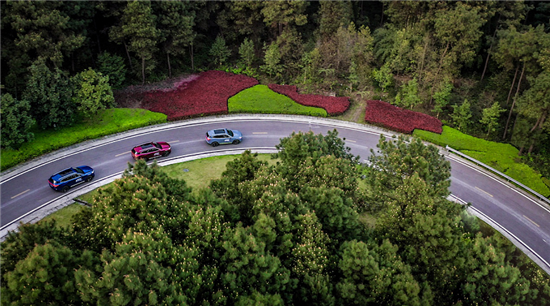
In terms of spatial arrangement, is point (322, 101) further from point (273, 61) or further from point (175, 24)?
point (175, 24)

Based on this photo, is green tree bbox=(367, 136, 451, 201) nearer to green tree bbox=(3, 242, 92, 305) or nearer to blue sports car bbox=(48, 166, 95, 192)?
green tree bbox=(3, 242, 92, 305)

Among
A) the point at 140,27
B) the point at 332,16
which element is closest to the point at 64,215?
the point at 140,27

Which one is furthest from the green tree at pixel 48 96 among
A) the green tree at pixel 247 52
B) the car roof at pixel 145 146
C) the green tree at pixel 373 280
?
the green tree at pixel 373 280

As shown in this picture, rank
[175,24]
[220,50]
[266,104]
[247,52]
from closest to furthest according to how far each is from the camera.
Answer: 1. [266,104]
2. [175,24]
3. [247,52]
4. [220,50]

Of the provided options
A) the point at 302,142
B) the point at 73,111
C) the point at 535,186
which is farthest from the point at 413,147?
the point at 73,111

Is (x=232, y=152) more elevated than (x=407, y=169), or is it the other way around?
(x=407, y=169)

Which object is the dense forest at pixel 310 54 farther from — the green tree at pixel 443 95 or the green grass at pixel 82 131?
the green grass at pixel 82 131

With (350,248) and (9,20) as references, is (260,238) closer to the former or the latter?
(350,248)
